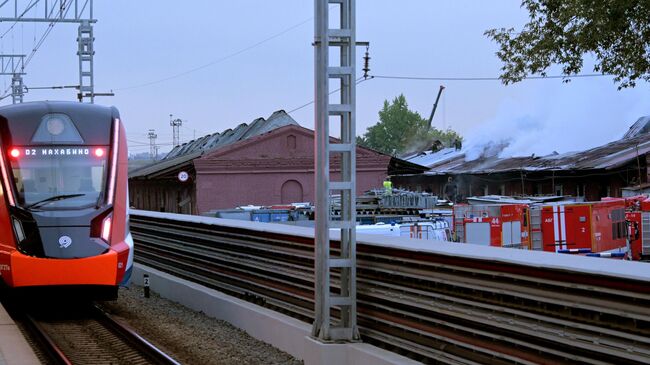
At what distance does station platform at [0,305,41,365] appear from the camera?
10.4 m

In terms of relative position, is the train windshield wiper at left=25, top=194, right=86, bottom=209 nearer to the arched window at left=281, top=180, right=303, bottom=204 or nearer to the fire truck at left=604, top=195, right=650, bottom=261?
the fire truck at left=604, top=195, right=650, bottom=261

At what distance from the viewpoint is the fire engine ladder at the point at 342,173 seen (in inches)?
350

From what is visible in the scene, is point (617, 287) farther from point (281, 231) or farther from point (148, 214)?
point (148, 214)

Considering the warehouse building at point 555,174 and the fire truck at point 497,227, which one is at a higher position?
the warehouse building at point 555,174

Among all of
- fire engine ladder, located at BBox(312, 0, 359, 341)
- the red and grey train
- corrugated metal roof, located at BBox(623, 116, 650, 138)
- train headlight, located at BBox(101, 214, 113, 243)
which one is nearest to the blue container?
the red and grey train

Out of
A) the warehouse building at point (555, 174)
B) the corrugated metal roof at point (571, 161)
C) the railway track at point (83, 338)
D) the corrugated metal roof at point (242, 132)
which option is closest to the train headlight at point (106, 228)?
the railway track at point (83, 338)

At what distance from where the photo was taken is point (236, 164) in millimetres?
45469

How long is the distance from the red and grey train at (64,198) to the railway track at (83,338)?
72 cm

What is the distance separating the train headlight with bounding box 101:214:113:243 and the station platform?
5.87 feet

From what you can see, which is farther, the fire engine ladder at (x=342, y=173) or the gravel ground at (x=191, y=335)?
the gravel ground at (x=191, y=335)

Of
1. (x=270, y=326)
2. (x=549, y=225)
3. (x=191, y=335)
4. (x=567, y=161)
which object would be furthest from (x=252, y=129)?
(x=270, y=326)

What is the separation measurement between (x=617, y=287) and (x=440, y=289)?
218 cm

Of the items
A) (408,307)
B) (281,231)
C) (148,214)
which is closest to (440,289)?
(408,307)

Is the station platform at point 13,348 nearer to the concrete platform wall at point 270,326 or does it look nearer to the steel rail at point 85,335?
the steel rail at point 85,335
